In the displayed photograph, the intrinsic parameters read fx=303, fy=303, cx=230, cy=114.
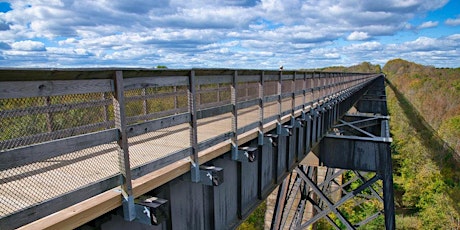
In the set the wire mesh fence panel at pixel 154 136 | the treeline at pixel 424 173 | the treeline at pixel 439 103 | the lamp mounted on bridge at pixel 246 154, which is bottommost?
the treeline at pixel 424 173

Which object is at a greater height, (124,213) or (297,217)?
(124,213)

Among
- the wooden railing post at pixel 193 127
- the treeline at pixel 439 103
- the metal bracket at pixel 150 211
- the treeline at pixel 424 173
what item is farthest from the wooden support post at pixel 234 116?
the treeline at pixel 439 103

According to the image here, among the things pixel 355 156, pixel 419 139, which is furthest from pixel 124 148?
pixel 419 139

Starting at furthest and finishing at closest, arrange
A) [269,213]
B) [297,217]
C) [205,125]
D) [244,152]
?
[269,213]
[297,217]
[205,125]
[244,152]

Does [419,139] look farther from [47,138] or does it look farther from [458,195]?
[47,138]

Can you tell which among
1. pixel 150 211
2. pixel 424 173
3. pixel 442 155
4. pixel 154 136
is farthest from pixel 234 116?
pixel 442 155

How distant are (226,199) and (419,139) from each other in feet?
143

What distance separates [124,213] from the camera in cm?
276

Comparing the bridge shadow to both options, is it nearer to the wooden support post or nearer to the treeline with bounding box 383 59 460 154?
the treeline with bounding box 383 59 460 154

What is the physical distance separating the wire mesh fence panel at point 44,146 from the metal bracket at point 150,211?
1.75ft

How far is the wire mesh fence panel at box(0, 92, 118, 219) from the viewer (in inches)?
78.3

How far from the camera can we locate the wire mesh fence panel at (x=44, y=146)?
6.52 ft

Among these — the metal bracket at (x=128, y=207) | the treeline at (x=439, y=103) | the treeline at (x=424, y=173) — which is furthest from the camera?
the treeline at (x=439, y=103)

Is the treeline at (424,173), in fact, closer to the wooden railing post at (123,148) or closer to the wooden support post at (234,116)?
the wooden support post at (234,116)
